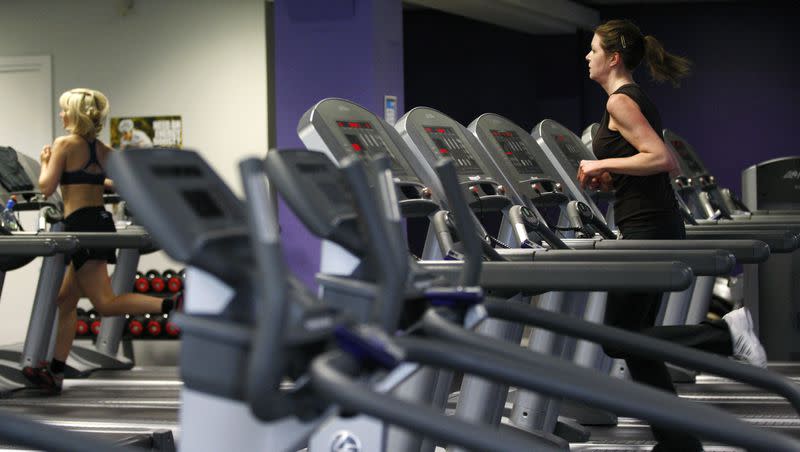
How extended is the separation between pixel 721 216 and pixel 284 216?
277cm

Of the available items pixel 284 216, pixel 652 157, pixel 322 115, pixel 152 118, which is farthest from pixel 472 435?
pixel 152 118

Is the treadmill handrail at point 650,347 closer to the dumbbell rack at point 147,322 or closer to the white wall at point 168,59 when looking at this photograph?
the dumbbell rack at point 147,322

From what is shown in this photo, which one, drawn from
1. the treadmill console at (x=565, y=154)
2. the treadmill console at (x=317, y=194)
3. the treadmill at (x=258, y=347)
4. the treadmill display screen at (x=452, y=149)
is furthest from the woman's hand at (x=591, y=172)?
the treadmill at (x=258, y=347)

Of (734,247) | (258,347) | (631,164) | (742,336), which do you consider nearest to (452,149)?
(631,164)

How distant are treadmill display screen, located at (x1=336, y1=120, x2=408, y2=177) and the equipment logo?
45.3 inches

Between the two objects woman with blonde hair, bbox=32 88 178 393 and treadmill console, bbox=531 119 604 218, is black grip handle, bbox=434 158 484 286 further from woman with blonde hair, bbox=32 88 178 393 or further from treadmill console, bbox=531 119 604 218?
woman with blonde hair, bbox=32 88 178 393

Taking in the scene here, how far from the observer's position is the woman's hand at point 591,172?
359 centimetres

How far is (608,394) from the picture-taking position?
55.4 inches

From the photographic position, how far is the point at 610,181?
3.75 meters

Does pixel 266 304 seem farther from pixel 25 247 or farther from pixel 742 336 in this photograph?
pixel 25 247

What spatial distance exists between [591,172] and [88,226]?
268 centimetres

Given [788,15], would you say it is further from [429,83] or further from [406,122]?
[406,122]

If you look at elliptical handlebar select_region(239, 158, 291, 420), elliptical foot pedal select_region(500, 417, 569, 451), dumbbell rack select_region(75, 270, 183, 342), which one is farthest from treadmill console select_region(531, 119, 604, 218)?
elliptical handlebar select_region(239, 158, 291, 420)

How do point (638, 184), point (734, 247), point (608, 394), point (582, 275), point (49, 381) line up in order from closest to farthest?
point (608, 394) < point (582, 275) < point (734, 247) < point (638, 184) < point (49, 381)
